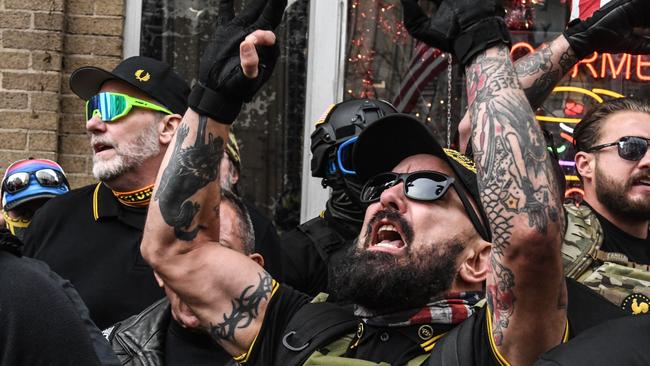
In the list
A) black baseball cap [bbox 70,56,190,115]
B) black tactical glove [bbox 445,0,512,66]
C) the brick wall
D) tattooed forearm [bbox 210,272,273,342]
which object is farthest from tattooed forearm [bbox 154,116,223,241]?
the brick wall

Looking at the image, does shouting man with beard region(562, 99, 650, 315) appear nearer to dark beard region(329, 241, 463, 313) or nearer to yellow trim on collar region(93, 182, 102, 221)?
dark beard region(329, 241, 463, 313)

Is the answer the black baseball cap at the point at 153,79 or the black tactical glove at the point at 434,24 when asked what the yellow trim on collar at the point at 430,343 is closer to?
the black tactical glove at the point at 434,24

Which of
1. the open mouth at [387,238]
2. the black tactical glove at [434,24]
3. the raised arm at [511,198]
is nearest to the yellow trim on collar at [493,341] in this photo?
the raised arm at [511,198]

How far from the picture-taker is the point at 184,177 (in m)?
3.25

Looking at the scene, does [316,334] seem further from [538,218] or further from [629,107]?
[629,107]

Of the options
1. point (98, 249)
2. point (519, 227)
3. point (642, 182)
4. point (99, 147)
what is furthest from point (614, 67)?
point (519, 227)

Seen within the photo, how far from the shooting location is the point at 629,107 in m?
4.42

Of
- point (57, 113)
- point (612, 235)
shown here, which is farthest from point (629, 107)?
point (57, 113)

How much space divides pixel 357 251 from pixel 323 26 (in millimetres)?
3357

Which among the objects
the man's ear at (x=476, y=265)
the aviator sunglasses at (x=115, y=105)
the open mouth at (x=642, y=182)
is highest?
the aviator sunglasses at (x=115, y=105)

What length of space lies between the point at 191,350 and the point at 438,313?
0.87 meters

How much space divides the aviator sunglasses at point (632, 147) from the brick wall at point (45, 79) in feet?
10.3

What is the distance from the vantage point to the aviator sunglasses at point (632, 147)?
423 centimetres

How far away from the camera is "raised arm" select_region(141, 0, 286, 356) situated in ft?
10.3
